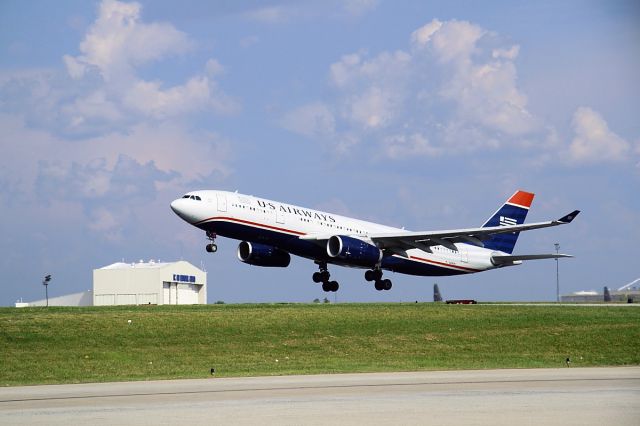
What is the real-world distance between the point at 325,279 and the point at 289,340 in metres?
20.4

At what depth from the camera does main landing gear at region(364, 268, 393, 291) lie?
58406 mm

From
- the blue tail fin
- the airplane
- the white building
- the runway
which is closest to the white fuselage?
the airplane

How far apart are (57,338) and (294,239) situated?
1844 centimetres

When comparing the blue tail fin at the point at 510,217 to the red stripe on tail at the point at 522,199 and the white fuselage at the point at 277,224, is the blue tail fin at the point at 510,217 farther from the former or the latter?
the white fuselage at the point at 277,224

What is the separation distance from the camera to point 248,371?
3086cm

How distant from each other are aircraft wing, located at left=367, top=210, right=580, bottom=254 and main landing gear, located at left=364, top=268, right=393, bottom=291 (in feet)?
6.54

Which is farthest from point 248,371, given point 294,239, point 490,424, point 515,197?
point 515,197

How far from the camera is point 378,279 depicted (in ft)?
193

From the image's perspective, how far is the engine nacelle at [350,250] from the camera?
52469 mm

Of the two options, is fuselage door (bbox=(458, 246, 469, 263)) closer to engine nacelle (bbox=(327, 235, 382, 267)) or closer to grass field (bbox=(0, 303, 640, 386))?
engine nacelle (bbox=(327, 235, 382, 267))

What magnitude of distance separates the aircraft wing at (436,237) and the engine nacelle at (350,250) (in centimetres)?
179

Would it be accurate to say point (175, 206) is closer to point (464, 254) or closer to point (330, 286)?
point (330, 286)

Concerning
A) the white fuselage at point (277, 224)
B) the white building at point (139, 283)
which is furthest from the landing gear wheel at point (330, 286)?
the white building at point (139, 283)

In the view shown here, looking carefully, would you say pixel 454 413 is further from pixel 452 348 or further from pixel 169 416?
pixel 452 348
